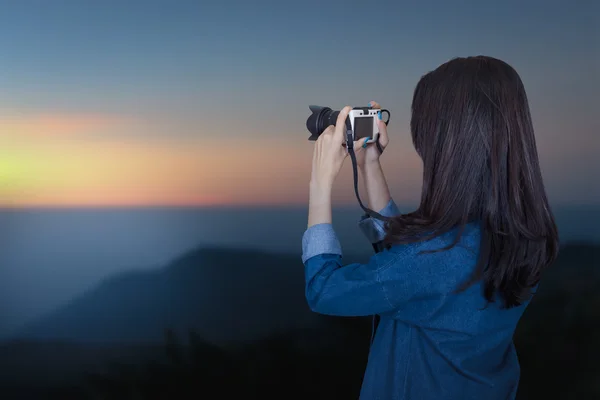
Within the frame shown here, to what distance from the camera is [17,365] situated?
1.94 metres

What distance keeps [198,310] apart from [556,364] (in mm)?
1487

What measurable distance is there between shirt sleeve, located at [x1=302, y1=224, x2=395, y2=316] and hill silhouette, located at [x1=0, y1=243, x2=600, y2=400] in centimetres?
134

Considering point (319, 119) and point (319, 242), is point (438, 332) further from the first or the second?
point (319, 119)

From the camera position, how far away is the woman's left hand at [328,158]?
82cm

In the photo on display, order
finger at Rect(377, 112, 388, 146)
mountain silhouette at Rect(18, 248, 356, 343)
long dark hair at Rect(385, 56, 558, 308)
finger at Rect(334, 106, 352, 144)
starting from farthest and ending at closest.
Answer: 1. mountain silhouette at Rect(18, 248, 356, 343)
2. finger at Rect(377, 112, 388, 146)
3. finger at Rect(334, 106, 352, 144)
4. long dark hair at Rect(385, 56, 558, 308)

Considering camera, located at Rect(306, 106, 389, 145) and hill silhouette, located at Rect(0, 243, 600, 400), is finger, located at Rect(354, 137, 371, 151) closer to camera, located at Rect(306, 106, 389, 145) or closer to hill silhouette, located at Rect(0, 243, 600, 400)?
camera, located at Rect(306, 106, 389, 145)

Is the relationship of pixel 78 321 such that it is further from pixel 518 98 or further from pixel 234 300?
pixel 518 98

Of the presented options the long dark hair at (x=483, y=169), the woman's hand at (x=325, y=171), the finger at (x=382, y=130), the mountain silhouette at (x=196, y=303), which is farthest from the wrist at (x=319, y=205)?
the mountain silhouette at (x=196, y=303)

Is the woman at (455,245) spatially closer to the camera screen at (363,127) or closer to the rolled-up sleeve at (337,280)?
the rolled-up sleeve at (337,280)

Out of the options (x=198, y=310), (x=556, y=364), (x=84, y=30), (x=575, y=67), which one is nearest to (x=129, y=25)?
(x=84, y=30)

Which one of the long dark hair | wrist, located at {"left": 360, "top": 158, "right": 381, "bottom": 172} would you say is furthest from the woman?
wrist, located at {"left": 360, "top": 158, "right": 381, "bottom": 172}

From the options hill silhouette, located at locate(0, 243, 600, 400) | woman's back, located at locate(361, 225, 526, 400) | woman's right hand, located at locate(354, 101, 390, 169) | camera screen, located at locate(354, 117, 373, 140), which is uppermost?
camera screen, located at locate(354, 117, 373, 140)

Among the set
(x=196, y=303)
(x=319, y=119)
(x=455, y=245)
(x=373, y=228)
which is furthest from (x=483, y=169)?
(x=196, y=303)

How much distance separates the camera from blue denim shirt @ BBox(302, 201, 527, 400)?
2.42 feet
